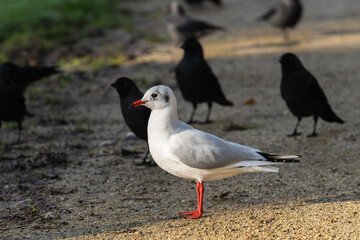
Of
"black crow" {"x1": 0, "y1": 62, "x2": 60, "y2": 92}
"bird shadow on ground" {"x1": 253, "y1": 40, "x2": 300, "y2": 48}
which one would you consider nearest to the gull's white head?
"black crow" {"x1": 0, "y1": 62, "x2": 60, "y2": 92}

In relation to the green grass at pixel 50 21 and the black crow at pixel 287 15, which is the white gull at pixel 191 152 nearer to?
the green grass at pixel 50 21

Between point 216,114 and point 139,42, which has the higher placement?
point 139,42

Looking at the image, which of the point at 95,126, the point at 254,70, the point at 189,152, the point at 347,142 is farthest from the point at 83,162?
the point at 254,70

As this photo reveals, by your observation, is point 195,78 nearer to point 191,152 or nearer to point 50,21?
point 191,152

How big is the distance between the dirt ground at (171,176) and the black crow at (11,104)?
31cm

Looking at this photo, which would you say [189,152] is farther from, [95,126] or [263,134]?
[95,126]

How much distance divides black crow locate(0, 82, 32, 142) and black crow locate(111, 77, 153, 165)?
162cm

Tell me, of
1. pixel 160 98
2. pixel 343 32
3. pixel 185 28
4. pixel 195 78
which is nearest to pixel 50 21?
pixel 185 28

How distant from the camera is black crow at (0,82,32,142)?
A: 20.5ft

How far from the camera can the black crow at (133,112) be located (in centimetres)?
511

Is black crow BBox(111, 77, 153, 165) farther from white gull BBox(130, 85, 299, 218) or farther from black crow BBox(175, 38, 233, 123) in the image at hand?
black crow BBox(175, 38, 233, 123)

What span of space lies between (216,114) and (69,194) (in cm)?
303

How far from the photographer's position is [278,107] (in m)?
7.38

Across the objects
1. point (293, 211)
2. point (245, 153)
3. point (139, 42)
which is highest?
point (139, 42)
